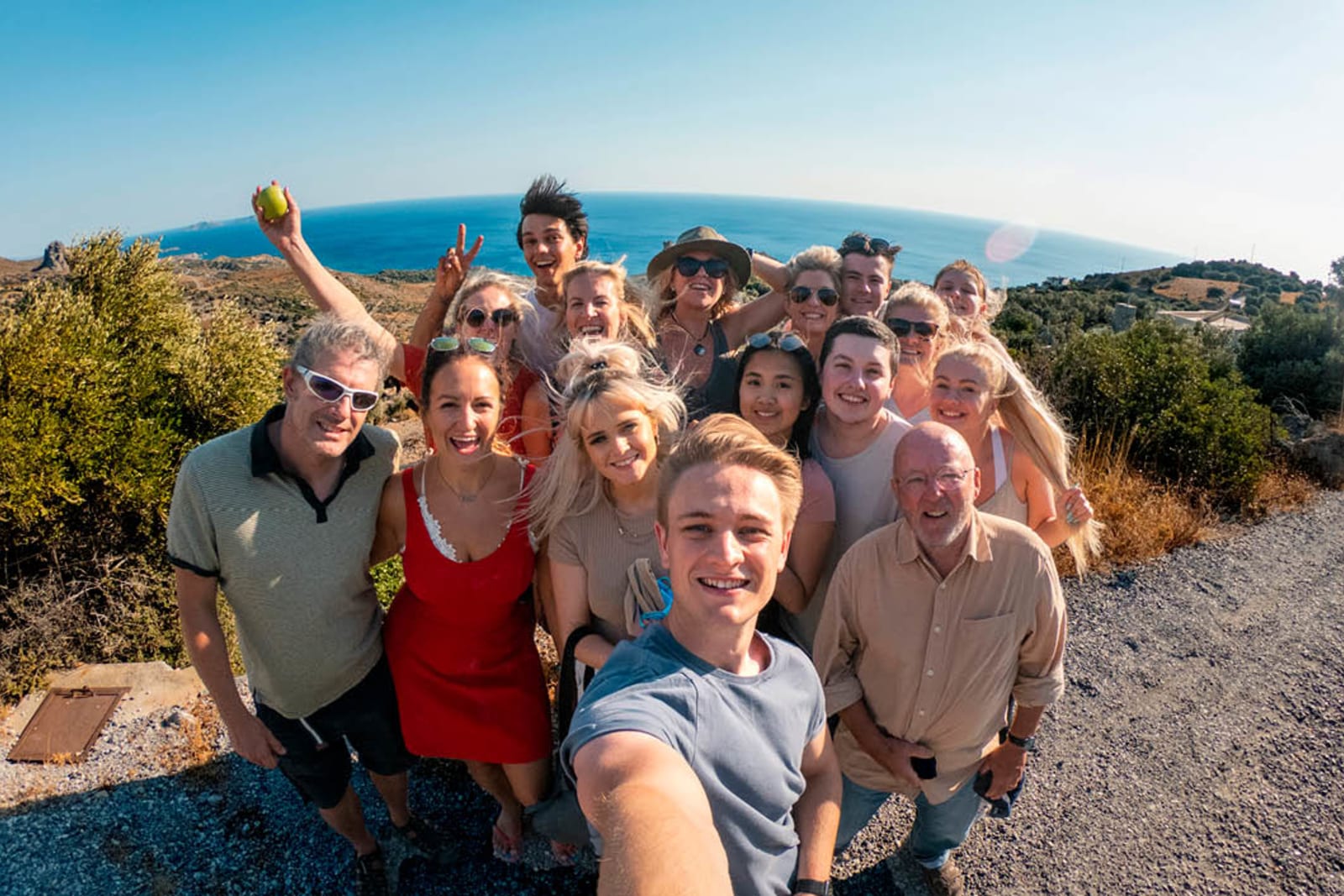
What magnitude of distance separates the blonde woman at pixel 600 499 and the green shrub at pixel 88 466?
4.82m

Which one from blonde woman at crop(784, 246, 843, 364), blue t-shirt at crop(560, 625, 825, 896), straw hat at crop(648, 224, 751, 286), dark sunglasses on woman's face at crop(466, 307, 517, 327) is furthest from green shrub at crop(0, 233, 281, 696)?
blonde woman at crop(784, 246, 843, 364)

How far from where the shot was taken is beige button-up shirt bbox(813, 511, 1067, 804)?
2.65m

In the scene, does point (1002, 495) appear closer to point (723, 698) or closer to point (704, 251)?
point (723, 698)

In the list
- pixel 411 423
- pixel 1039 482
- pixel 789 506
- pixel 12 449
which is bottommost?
pixel 411 423

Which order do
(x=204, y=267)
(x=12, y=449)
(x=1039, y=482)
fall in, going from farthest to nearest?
(x=204, y=267), (x=12, y=449), (x=1039, y=482)

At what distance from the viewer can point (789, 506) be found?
6.55 ft

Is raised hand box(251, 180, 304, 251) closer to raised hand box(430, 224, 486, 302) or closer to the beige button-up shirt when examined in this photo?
raised hand box(430, 224, 486, 302)

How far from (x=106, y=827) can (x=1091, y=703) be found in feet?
20.4

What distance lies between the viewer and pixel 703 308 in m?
4.55

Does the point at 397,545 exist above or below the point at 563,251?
below

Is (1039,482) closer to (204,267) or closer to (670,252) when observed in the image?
(670,252)

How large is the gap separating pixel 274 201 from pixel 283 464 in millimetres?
1728

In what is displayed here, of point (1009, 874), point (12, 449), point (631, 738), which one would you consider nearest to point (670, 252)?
point (631, 738)

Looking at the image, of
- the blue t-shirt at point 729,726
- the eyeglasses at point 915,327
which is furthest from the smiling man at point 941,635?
the eyeglasses at point 915,327
